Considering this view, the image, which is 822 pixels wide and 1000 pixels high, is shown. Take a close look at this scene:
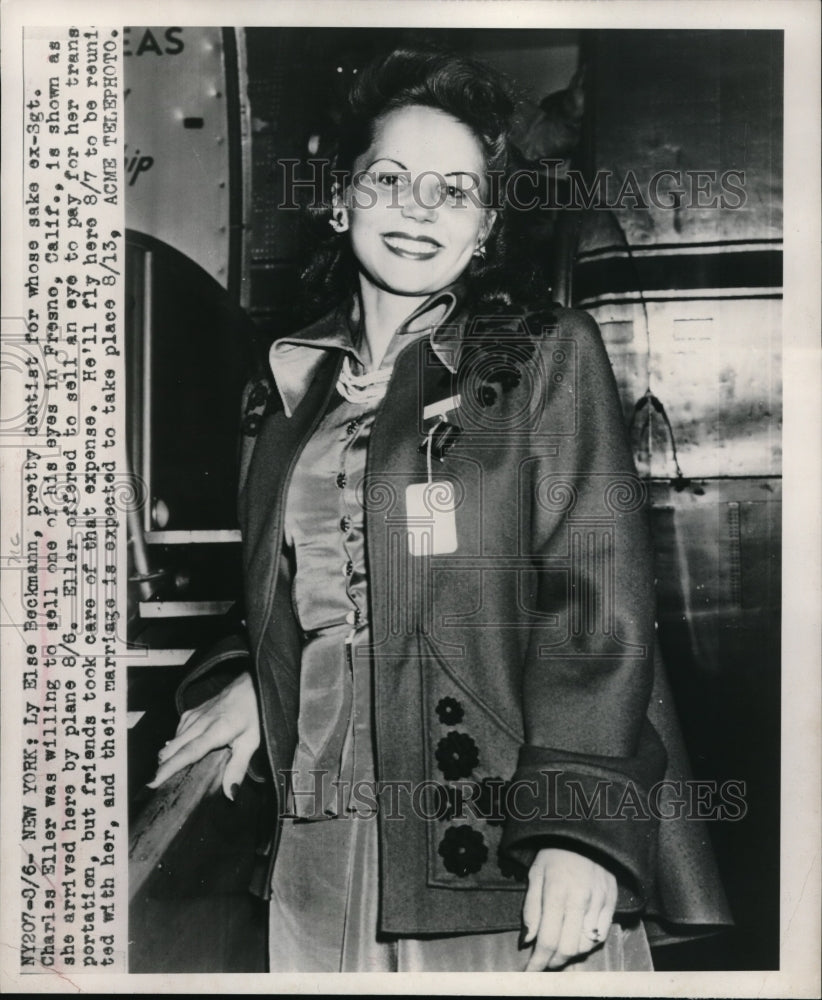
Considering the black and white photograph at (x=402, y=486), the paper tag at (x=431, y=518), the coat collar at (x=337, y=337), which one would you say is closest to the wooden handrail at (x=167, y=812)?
the black and white photograph at (x=402, y=486)

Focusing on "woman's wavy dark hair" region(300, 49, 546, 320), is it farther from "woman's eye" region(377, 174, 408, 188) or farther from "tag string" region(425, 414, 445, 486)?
"tag string" region(425, 414, 445, 486)

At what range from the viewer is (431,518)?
1.25 metres

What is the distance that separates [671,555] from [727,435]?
0.18 meters

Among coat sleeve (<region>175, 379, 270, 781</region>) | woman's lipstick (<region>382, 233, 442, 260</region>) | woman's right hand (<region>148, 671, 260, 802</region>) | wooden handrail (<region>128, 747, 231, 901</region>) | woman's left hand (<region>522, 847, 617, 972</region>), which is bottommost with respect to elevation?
woman's left hand (<region>522, 847, 617, 972</region>)

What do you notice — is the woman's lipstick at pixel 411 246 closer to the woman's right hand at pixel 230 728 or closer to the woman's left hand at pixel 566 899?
the woman's right hand at pixel 230 728

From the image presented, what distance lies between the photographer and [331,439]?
1.27m

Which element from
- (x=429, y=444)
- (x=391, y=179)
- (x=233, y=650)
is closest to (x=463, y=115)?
(x=391, y=179)

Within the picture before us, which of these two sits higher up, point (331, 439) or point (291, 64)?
point (291, 64)

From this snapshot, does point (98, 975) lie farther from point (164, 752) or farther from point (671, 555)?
point (671, 555)

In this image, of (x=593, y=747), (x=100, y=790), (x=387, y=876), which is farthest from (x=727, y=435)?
(x=100, y=790)

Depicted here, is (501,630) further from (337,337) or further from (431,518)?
(337,337)

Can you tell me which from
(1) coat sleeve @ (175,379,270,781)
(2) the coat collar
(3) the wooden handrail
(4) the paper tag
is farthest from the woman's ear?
(3) the wooden handrail

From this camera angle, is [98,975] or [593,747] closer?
[593,747]

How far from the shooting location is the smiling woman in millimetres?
1228
